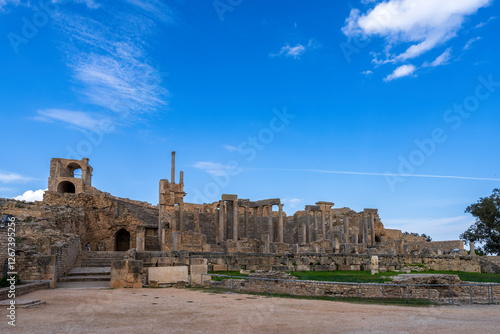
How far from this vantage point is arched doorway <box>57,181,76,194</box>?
1832 inches

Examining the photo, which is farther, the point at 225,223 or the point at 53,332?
the point at 225,223

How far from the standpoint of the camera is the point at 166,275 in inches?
750

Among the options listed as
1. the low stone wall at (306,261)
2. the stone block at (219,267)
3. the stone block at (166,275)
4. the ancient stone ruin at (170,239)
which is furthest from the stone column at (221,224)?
the stone block at (166,275)

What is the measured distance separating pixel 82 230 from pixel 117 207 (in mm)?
5015

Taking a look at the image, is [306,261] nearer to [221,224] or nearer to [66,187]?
[221,224]

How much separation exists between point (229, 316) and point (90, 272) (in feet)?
42.5

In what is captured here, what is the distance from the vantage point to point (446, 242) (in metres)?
51.8

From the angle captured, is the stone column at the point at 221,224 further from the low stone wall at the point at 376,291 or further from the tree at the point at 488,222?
the tree at the point at 488,222

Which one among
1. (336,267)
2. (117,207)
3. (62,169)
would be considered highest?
(62,169)

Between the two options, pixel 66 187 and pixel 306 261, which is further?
pixel 66 187

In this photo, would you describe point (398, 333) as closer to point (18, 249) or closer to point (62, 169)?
point (18, 249)

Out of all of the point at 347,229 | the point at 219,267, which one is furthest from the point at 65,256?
the point at 347,229

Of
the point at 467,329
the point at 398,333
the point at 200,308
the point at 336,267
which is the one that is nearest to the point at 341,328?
the point at 398,333

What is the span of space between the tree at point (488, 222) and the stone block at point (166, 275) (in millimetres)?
42300
